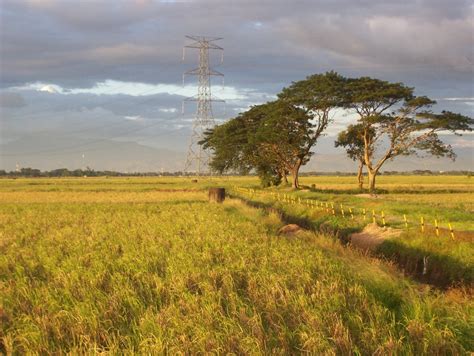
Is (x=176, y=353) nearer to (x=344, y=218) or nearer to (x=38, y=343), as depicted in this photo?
(x=38, y=343)

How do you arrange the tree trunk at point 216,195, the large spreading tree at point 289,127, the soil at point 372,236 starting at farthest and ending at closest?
the large spreading tree at point 289,127
the tree trunk at point 216,195
the soil at point 372,236

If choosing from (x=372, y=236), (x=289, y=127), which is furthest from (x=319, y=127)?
(x=372, y=236)

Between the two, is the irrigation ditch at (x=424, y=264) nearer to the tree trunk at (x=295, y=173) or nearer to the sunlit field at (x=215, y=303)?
the sunlit field at (x=215, y=303)

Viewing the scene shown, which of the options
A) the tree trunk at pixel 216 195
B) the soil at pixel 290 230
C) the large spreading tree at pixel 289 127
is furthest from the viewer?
the large spreading tree at pixel 289 127

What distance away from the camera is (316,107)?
2446 inches

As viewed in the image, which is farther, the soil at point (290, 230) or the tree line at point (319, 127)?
the tree line at point (319, 127)

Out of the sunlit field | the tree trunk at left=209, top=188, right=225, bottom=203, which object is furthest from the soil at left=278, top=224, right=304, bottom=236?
the tree trunk at left=209, top=188, right=225, bottom=203

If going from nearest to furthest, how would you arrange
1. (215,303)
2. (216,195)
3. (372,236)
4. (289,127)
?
(215,303), (372,236), (216,195), (289,127)

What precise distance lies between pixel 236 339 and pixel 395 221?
20.0m

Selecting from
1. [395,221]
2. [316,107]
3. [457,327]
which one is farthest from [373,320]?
[316,107]

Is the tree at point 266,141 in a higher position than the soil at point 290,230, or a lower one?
higher

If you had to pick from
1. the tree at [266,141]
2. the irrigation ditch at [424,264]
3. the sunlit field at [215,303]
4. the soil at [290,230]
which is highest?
the tree at [266,141]

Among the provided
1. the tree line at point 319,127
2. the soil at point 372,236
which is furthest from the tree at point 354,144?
the soil at point 372,236

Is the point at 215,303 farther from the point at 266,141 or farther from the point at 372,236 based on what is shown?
the point at 266,141
